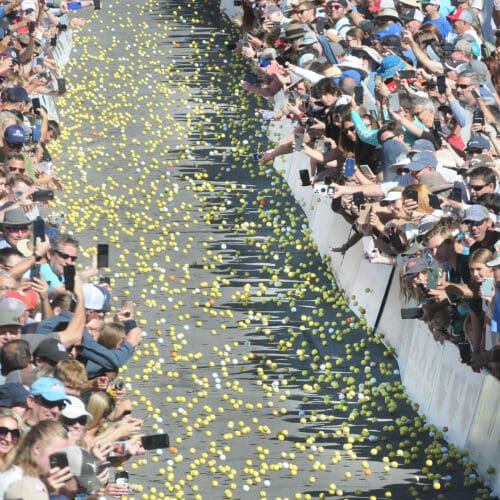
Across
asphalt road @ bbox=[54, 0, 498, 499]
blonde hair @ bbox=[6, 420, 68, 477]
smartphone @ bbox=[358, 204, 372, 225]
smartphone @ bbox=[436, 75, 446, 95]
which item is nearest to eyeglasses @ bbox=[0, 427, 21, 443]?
blonde hair @ bbox=[6, 420, 68, 477]

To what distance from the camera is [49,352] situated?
15453 mm

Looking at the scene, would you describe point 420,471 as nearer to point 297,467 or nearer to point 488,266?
point 297,467

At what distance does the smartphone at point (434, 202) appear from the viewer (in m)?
18.9

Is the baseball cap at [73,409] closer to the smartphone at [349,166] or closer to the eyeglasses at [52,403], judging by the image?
the eyeglasses at [52,403]

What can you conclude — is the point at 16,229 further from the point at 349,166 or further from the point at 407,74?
the point at 407,74

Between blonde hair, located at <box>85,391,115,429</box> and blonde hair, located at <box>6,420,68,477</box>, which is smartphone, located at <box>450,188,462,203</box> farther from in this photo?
blonde hair, located at <box>6,420,68,477</box>

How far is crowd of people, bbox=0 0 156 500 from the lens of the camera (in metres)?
12.4

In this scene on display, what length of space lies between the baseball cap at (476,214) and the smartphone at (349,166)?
3.31m

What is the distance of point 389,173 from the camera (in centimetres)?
2081

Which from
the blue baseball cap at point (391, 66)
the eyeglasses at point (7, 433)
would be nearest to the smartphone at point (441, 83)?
the blue baseball cap at point (391, 66)

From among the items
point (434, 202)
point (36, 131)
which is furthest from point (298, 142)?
point (36, 131)

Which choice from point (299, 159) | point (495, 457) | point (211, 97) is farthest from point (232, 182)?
point (495, 457)

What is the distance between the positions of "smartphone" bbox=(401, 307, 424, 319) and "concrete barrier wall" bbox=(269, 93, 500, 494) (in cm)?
42

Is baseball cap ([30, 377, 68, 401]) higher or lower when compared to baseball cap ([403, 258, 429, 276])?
higher
